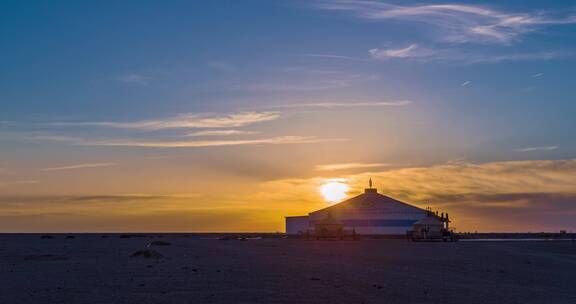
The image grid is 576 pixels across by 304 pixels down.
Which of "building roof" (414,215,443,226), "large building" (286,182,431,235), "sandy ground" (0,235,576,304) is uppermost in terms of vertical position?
"large building" (286,182,431,235)

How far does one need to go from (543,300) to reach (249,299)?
9.78 m

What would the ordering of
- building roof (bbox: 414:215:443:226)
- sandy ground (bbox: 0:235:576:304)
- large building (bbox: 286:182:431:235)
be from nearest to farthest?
sandy ground (bbox: 0:235:576:304) → building roof (bbox: 414:215:443:226) → large building (bbox: 286:182:431:235)

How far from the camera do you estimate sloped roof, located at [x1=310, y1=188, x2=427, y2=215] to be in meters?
132

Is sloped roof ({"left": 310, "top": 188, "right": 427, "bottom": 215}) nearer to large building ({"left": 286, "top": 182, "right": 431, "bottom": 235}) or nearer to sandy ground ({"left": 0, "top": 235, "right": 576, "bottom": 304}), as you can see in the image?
large building ({"left": 286, "top": 182, "right": 431, "bottom": 235})

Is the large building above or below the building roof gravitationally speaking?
above

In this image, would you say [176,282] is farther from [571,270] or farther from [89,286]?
[571,270]

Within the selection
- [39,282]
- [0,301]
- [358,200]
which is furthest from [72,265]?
Result: [358,200]

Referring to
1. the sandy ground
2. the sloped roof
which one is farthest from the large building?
the sandy ground

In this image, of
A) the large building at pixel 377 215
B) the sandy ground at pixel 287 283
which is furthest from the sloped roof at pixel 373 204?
the sandy ground at pixel 287 283

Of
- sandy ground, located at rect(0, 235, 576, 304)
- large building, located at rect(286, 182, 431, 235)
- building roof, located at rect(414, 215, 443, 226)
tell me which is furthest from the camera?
large building, located at rect(286, 182, 431, 235)

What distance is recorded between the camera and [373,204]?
5202 inches

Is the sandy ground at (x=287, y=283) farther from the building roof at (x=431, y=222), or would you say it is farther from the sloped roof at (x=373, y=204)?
the sloped roof at (x=373, y=204)

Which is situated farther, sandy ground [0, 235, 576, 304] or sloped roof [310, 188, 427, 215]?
sloped roof [310, 188, 427, 215]

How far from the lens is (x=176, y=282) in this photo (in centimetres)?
2911
